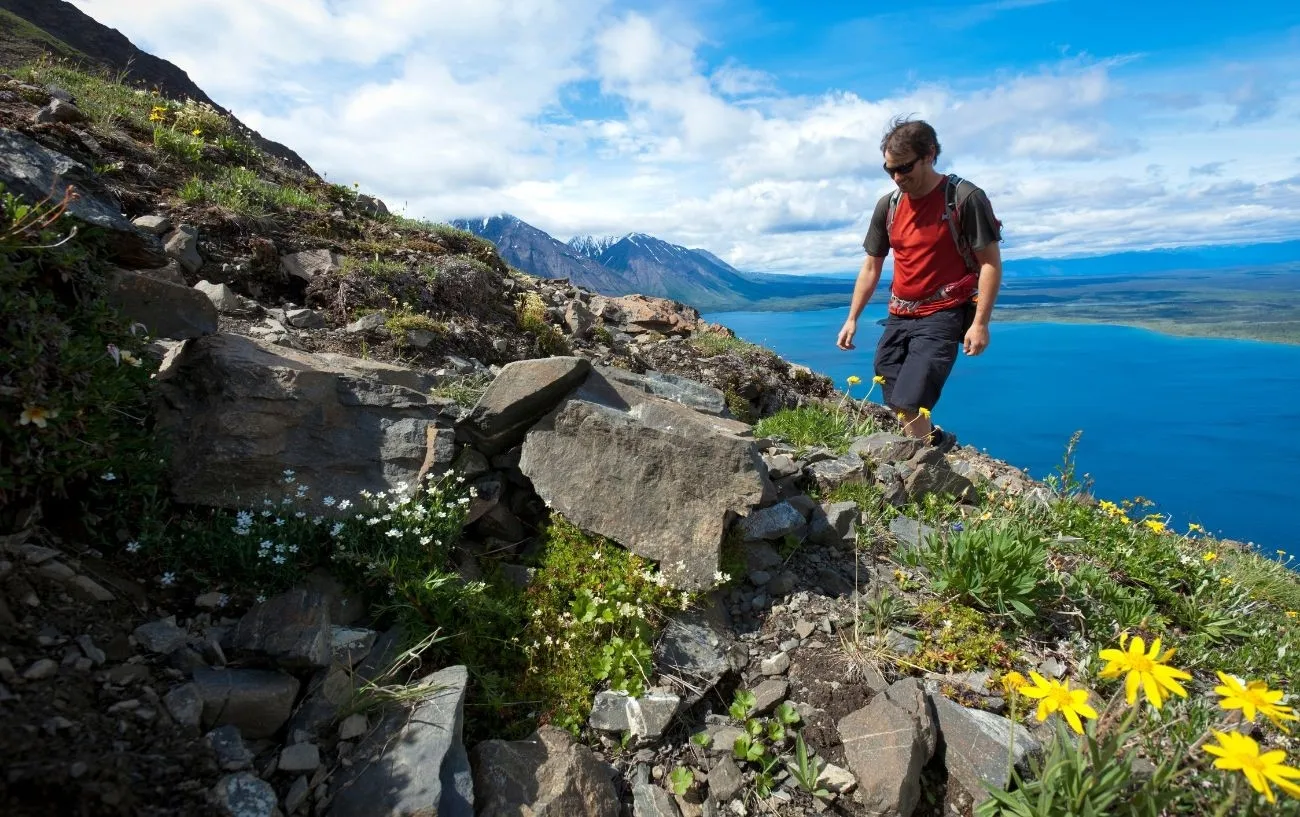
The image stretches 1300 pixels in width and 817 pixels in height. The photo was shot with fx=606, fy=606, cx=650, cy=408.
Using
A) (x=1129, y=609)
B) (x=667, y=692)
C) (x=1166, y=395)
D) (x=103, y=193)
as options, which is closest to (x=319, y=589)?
(x=667, y=692)

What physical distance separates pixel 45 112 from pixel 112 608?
849 cm

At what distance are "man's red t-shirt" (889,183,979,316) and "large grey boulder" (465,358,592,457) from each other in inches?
134

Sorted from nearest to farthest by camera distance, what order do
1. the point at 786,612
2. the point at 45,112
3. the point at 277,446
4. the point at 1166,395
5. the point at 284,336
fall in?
the point at 277,446 < the point at 786,612 < the point at 284,336 < the point at 45,112 < the point at 1166,395

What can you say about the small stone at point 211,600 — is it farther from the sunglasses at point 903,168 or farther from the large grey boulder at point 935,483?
the sunglasses at point 903,168

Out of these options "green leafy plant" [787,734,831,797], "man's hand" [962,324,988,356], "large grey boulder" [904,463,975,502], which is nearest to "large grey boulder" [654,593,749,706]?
"green leafy plant" [787,734,831,797]

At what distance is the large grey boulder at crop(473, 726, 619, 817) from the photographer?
2.75 m

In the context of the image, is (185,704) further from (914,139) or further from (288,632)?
(914,139)

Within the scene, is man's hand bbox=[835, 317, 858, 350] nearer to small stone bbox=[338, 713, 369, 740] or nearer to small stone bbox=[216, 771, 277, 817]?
small stone bbox=[338, 713, 369, 740]

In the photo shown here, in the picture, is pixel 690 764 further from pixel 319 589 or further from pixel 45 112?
pixel 45 112

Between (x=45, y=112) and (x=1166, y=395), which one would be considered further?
(x=1166, y=395)

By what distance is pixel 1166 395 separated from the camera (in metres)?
17.7

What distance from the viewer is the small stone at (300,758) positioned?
8.38ft

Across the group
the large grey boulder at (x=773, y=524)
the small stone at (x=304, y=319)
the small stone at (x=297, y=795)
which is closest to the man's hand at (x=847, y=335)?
the large grey boulder at (x=773, y=524)

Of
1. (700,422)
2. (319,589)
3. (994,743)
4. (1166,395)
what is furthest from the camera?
(1166,395)
